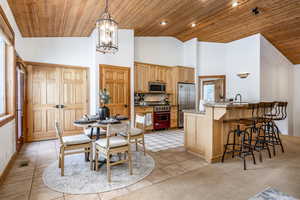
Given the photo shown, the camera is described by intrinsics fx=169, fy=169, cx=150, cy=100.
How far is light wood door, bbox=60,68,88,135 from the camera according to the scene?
4.96 metres

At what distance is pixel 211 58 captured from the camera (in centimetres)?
688

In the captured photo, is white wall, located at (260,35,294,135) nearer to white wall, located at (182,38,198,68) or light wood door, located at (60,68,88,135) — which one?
white wall, located at (182,38,198,68)

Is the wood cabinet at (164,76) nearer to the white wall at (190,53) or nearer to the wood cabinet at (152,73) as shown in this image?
the wood cabinet at (152,73)

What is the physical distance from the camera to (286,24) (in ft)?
16.0

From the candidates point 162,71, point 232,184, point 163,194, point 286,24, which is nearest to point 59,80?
point 162,71

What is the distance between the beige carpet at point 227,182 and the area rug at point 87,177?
1.17 feet

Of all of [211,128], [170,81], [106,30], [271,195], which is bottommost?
[271,195]

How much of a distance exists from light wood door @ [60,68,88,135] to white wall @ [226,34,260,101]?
534 centimetres

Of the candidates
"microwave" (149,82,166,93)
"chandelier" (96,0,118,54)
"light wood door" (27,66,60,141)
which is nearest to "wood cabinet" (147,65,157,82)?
"microwave" (149,82,166,93)

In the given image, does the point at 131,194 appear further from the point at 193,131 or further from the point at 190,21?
the point at 190,21

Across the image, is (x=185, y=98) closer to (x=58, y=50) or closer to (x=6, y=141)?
(x=58, y=50)

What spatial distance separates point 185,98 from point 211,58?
200 cm

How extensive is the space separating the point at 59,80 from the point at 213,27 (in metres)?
5.16

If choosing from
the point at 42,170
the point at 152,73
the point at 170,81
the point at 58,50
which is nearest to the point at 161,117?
the point at 170,81
